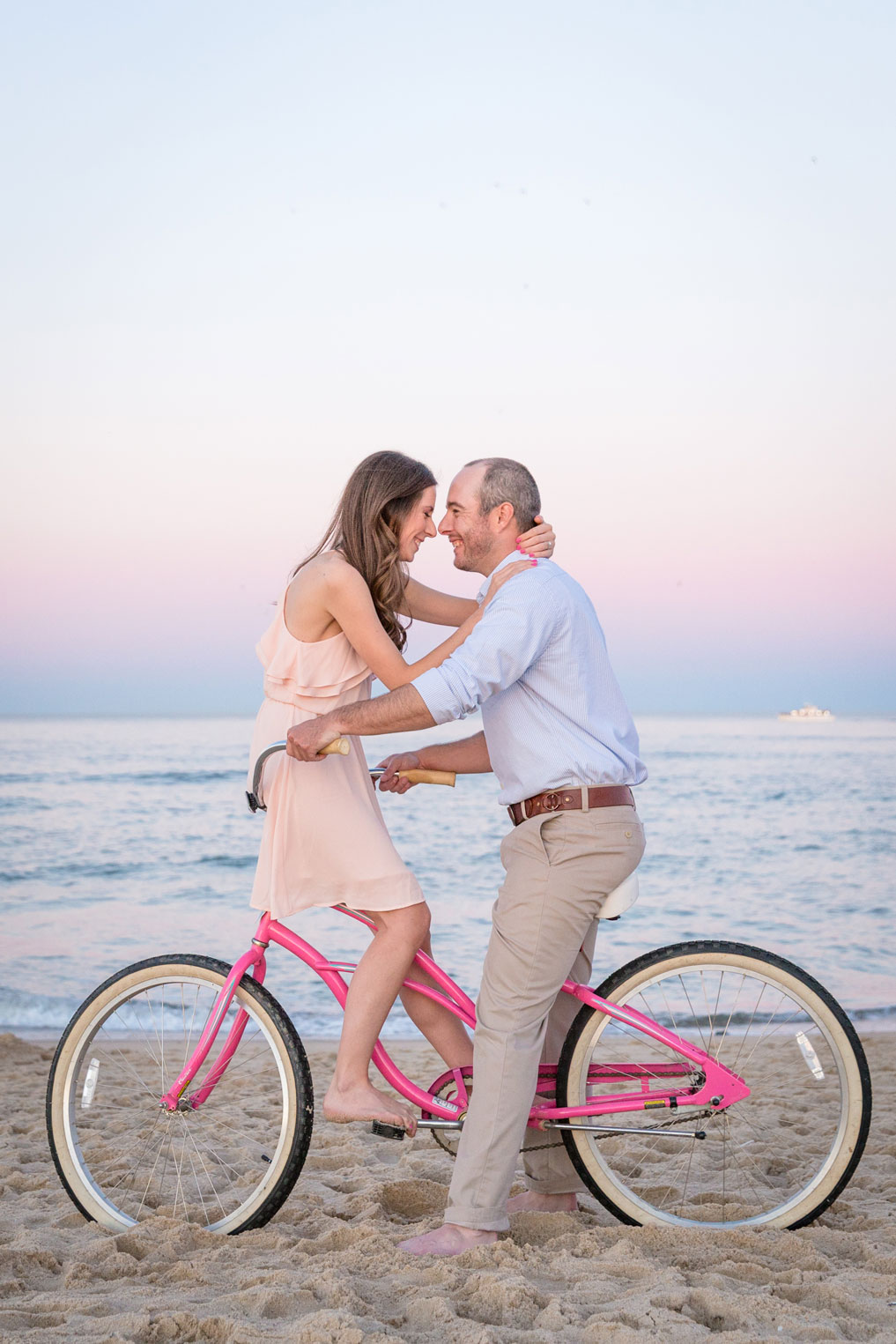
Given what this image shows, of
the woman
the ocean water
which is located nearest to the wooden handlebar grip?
the woman

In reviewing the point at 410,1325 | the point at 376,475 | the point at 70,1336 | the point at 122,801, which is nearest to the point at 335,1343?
the point at 410,1325

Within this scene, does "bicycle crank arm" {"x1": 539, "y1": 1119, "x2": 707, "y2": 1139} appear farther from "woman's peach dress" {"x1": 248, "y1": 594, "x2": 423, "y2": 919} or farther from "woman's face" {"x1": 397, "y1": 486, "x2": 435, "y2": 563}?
"woman's face" {"x1": 397, "y1": 486, "x2": 435, "y2": 563}

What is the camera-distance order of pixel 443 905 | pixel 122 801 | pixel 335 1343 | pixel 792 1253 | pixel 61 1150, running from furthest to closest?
pixel 122 801 < pixel 443 905 < pixel 61 1150 < pixel 792 1253 < pixel 335 1343

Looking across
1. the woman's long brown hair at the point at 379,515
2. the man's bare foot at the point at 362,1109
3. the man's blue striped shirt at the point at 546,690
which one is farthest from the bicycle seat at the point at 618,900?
the woman's long brown hair at the point at 379,515

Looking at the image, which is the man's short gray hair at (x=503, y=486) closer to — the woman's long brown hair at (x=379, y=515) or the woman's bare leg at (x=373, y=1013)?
the woman's long brown hair at (x=379, y=515)

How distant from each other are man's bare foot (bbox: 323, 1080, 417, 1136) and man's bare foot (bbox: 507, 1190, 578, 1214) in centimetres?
51

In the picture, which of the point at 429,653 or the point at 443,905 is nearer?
the point at 429,653

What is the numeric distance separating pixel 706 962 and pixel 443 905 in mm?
8489

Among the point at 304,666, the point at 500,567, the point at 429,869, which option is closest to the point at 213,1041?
the point at 304,666

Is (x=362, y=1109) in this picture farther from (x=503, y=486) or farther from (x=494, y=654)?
(x=503, y=486)

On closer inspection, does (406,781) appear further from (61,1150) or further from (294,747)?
(61,1150)

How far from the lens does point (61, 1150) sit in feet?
9.76

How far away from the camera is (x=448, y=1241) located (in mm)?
2727

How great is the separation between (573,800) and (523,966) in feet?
1.35
